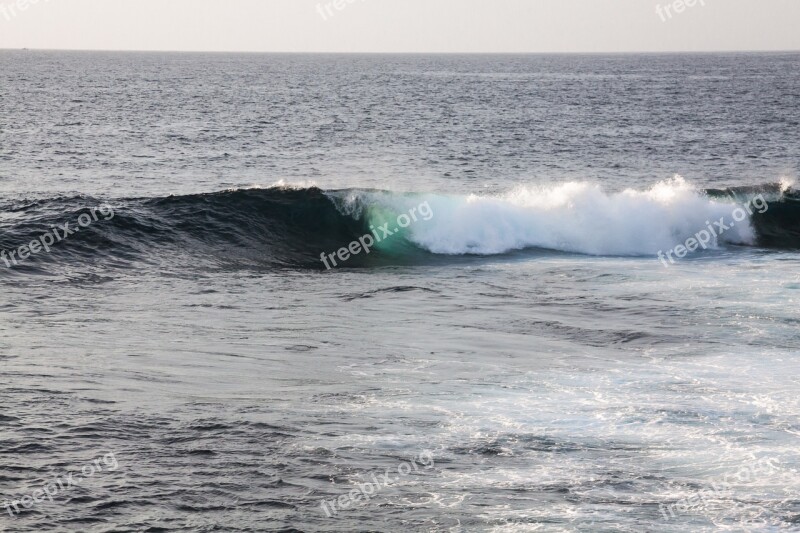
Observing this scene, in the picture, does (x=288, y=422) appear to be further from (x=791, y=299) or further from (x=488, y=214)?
(x=488, y=214)

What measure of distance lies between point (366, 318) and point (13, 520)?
368 inches

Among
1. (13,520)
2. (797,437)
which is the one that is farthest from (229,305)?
(797,437)

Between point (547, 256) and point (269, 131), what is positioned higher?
point (269, 131)

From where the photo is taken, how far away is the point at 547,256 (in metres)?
25.4
